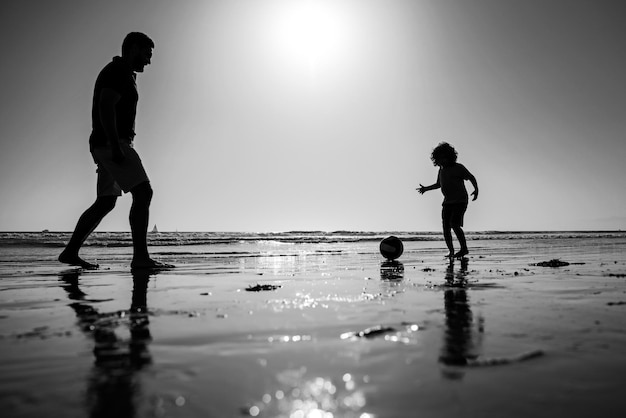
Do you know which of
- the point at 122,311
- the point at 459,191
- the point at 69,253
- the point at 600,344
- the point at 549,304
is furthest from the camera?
the point at 459,191

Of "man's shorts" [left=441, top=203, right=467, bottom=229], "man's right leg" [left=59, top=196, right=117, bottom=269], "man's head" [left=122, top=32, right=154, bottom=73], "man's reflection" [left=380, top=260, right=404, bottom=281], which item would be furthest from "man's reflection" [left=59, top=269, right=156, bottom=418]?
"man's shorts" [left=441, top=203, right=467, bottom=229]

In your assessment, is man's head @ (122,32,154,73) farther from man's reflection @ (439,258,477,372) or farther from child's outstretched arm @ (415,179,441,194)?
child's outstretched arm @ (415,179,441,194)

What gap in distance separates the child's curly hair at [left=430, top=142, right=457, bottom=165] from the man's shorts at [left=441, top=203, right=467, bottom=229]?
1.06 meters

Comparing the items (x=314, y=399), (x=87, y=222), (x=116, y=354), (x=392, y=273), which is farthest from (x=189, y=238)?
(x=314, y=399)

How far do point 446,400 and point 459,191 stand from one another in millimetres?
9242

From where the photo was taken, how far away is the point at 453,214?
394 inches

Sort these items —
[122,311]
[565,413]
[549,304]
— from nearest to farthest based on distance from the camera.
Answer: [565,413]
[122,311]
[549,304]

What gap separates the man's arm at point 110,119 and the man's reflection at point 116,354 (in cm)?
267

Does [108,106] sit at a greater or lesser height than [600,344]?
greater

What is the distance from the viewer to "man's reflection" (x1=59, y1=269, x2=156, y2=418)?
1.22 meters

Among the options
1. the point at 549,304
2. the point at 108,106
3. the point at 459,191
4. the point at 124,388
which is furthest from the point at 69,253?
the point at 459,191

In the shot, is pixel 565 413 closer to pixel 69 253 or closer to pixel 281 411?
pixel 281 411

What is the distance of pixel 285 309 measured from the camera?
284 cm

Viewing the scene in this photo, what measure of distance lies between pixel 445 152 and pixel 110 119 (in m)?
7.33
